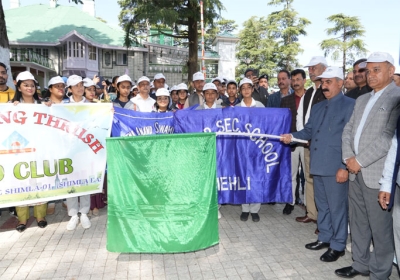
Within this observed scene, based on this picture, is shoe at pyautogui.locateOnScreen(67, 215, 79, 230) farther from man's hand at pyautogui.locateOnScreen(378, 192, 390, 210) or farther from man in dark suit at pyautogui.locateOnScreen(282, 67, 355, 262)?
man's hand at pyautogui.locateOnScreen(378, 192, 390, 210)

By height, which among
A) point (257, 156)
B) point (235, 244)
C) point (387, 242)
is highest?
point (257, 156)

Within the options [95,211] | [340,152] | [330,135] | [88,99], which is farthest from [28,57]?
[340,152]

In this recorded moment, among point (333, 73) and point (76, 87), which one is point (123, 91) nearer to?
point (76, 87)

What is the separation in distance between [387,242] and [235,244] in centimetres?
169

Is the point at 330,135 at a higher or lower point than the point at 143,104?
lower

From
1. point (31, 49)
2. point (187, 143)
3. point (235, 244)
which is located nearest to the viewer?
point (187, 143)

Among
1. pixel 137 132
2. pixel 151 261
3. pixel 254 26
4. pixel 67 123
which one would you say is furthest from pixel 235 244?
pixel 254 26

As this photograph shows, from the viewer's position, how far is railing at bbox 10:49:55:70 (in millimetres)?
23938

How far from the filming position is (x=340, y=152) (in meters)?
3.58

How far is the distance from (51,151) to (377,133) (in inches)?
152

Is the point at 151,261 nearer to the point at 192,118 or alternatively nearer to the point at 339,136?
the point at 192,118

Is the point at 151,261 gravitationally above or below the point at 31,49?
below

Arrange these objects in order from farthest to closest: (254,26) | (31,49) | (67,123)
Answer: (254,26)
(31,49)
(67,123)

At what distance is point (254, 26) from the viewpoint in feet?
131
